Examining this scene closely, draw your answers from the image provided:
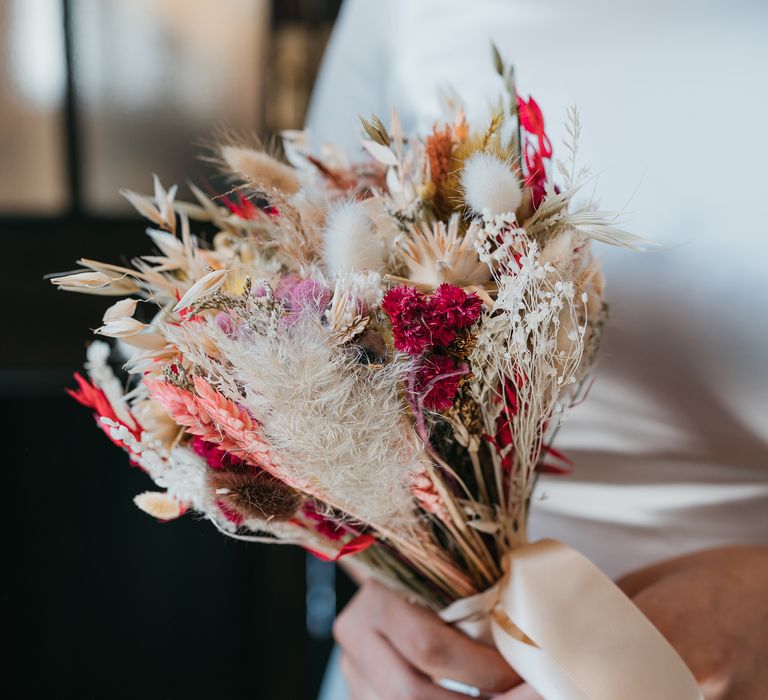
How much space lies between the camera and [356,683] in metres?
0.59

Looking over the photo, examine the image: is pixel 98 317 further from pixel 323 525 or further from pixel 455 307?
pixel 455 307

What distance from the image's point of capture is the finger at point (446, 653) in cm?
52

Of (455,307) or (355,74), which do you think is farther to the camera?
(355,74)

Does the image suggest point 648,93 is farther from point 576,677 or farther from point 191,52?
point 191,52

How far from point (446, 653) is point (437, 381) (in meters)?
0.24

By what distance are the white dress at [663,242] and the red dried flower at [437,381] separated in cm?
21

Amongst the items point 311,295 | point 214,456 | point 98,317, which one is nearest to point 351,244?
point 311,295

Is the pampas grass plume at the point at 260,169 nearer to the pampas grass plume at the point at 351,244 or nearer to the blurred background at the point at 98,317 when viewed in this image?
the pampas grass plume at the point at 351,244

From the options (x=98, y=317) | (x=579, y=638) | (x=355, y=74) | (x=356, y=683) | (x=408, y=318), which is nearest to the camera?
(x=408, y=318)

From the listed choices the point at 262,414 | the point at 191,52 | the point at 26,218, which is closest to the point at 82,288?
the point at 262,414

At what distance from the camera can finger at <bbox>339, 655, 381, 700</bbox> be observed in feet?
1.90

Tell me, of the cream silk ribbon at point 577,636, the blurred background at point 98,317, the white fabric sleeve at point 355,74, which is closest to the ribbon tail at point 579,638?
the cream silk ribbon at point 577,636

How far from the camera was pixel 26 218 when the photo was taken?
1.32 metres

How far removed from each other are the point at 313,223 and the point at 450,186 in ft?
0.26
